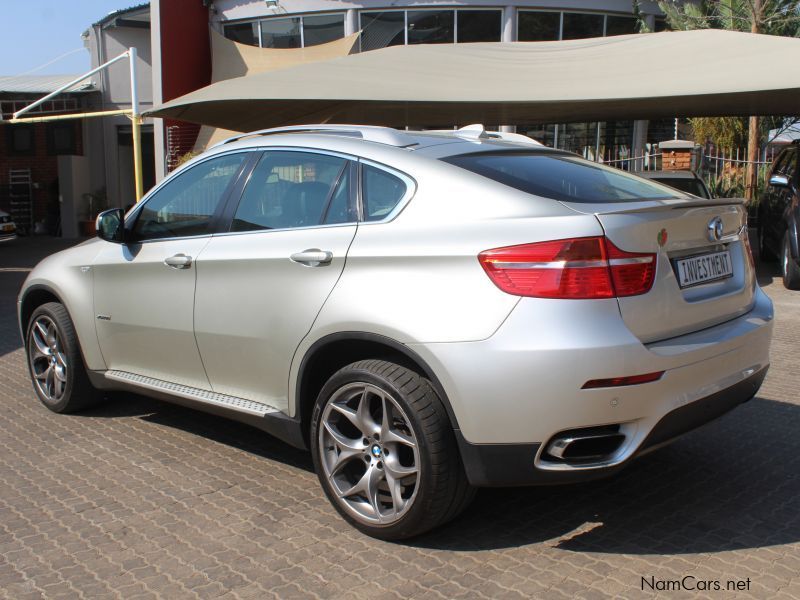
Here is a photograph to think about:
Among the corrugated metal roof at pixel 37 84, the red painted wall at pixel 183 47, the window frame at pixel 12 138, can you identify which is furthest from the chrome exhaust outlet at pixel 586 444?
the window frame at pixel 12 138

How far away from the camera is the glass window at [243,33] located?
18.4 m

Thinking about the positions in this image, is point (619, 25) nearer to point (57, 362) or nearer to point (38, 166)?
Result: point (57, 362)

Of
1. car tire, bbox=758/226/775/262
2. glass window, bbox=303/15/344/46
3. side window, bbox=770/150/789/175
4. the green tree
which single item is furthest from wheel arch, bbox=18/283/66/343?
the green tree

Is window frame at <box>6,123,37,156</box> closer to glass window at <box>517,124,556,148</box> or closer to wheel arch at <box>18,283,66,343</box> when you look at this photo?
glass window at <box>517,124,556,148</box>

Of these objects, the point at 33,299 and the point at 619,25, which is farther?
the point at 619,25

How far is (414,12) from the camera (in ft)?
56.6

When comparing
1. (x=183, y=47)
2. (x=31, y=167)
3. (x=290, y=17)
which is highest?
(x=290, y=17)

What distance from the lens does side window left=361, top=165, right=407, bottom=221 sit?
138 inches

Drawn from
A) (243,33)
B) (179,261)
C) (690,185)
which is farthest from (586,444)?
(243,33)

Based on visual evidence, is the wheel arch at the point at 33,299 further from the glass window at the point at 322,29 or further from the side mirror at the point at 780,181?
the glass window at the point at 322,29

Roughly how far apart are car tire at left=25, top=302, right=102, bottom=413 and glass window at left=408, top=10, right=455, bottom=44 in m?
13.3

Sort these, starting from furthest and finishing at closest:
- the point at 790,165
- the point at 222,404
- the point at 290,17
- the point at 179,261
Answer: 1. the point at 290,17
2. the point at 790,165
3. the point at 179,261
4. the point at 222,404

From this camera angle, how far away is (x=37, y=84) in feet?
73.5

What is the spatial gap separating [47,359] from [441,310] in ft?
11.2
